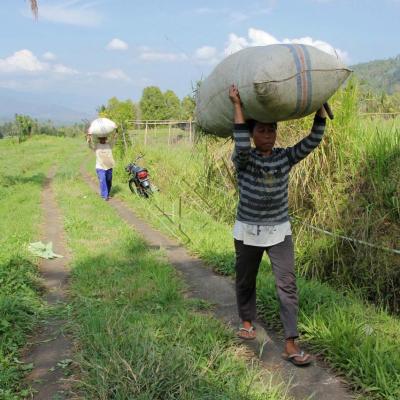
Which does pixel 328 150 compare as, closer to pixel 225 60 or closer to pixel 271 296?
pixel 271 296

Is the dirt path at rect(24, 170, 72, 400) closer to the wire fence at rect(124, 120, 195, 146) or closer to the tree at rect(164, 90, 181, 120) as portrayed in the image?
the wire fence at rect(124, 120, 195, 146)

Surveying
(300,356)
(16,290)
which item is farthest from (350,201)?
(16,290)

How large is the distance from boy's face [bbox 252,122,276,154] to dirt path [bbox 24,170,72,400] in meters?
2.06

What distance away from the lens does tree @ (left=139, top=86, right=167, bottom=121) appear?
46.9m

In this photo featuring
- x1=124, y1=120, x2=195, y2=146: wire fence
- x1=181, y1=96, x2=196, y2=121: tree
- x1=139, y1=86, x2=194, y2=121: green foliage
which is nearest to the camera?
x1=181, y1=96, x2=196, y2=121: tree

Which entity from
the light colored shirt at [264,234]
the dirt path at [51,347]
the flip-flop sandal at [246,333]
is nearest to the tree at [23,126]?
the dirt path at [51,347]

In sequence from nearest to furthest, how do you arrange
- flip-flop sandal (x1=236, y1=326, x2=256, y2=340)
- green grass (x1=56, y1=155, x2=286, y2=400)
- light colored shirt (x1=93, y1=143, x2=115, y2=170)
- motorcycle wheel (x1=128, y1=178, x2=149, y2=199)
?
green grass (x1=56, y1=155, x2=286, y2=400) < flip-flop sandal (x1=236, y1=326, x2=256, y2=340) < light colored shirt (x1=93, y1=143, x2=115, y2=170) < motorcycle wheel (x1=128, y1=178, x2=149, y2=199)

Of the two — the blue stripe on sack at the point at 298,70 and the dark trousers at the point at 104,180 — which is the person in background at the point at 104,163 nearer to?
the dark trousers at the point at 104,180

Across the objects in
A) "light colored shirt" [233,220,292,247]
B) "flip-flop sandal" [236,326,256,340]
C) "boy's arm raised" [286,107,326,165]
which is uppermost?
"boy's arm raised" [286,107,326,165]

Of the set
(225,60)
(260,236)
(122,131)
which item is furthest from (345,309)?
(122,131)

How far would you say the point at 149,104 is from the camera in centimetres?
4984

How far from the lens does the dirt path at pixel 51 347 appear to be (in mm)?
3046

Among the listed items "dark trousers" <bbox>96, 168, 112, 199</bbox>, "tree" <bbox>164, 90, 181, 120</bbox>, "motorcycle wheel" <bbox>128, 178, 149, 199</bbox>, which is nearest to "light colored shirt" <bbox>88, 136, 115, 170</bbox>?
"dark trousers" <bbox>96, 168, 112, 199</bbox>

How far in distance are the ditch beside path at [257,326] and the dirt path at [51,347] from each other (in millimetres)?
1309
